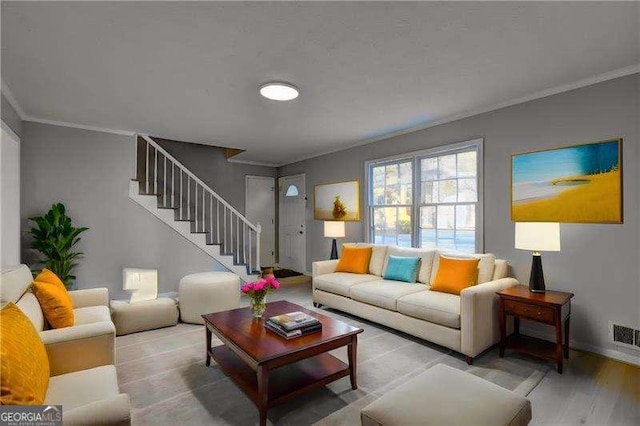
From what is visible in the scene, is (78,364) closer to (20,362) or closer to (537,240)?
(20,362)

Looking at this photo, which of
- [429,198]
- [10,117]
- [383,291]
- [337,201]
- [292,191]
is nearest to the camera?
[10,117]

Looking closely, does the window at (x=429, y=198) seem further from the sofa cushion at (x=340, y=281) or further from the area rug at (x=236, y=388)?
the area rug at (x=236, y=388)

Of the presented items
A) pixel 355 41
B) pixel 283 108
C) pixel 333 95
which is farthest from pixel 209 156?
pixel 355 41

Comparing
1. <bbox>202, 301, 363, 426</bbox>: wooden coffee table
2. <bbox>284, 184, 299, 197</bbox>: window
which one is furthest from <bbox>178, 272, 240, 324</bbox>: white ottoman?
<bbox>284, 184, 299, 197</bbox>: window

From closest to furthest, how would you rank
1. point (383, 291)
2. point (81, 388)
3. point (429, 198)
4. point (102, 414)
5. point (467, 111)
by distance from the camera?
point (102, 414), point (81, 388), point (383, 291), point (467, 111), point (429, 198)

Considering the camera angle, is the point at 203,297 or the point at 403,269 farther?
the point at 403,269

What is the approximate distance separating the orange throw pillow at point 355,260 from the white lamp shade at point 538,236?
1921 millimetres

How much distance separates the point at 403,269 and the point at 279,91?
246 cm

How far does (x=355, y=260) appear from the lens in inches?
171

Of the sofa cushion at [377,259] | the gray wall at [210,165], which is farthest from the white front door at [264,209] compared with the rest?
the sofa cushion at [377,259]

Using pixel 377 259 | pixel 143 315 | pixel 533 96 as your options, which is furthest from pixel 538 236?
pixel 143 315

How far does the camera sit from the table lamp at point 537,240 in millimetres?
2656

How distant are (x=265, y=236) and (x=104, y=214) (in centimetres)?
341

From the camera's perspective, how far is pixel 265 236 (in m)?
7.14
